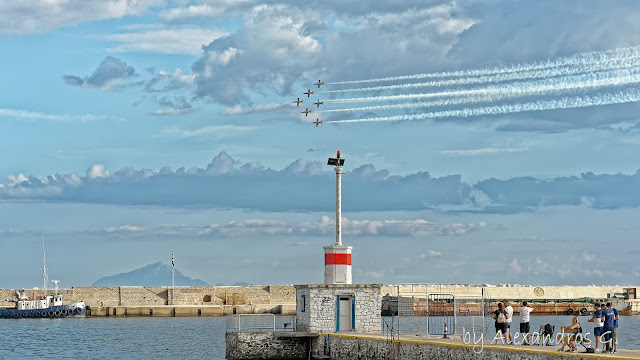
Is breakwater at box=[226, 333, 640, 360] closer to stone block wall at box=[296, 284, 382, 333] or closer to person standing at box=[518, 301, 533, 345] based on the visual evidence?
stone block wall at box=[296, 284, 382, 333]

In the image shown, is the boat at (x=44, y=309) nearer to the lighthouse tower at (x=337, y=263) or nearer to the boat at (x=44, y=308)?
the boat at (x=44, y=308)

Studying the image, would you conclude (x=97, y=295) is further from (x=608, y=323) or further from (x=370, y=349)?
(x=608, y=323)

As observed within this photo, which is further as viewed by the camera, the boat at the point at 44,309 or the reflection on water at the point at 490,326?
the boat at the point at 44,309

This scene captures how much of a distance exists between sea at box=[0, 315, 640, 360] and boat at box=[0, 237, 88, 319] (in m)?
0.97

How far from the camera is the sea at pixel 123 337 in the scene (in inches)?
2734

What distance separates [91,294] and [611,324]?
104921 millimetres

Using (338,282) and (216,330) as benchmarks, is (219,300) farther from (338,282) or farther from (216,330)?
(338,282)

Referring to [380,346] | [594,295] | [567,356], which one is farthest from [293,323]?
[594,295]

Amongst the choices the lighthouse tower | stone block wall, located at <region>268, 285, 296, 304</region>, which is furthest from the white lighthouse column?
stone block wall, located at <region>268, 285, 296, 304</region>

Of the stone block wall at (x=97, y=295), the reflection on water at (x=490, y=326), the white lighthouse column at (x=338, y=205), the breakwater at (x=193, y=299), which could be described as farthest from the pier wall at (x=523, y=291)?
the white lighthouse column at (x=338, y=205)

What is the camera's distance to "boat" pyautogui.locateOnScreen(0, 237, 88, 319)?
12394cm

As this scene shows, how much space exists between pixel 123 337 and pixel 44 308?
40922 millimetres

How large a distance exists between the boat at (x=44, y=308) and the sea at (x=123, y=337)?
97cm

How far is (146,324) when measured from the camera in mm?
113188
